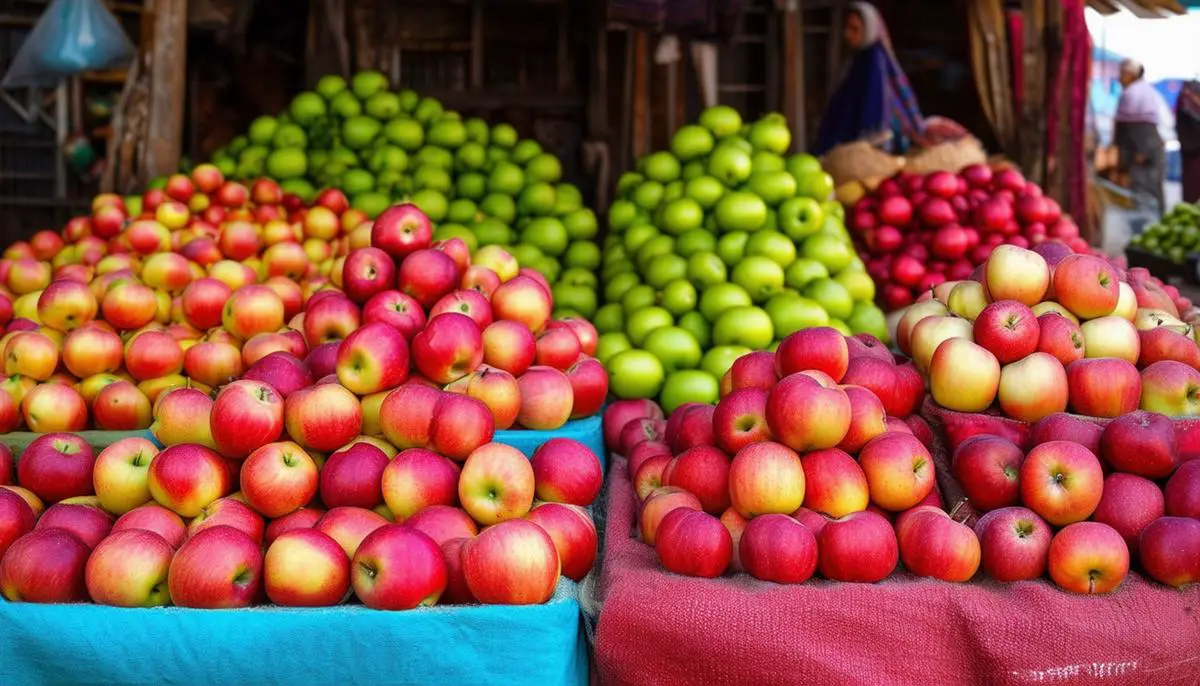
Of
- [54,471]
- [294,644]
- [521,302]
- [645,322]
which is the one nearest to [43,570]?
[54,471]

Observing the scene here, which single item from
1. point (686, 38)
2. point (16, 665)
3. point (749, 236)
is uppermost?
point (686, 38)

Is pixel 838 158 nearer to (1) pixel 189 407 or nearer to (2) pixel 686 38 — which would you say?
(2) pixel 686 38

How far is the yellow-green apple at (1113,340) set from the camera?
2492mm

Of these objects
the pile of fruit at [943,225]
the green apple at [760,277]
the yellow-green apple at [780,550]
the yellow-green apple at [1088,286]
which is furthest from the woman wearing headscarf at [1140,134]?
the yellow-green apple at [780,550]

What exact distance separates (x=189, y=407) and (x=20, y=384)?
0.81 metres

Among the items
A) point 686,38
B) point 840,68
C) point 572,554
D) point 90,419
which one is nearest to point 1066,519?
point 572,554

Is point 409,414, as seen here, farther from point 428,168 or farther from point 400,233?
point 428,168

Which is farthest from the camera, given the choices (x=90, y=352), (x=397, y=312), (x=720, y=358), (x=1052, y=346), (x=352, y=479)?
(x=720, y=358)

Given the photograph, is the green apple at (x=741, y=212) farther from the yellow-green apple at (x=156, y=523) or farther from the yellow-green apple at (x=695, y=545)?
the yellow-green apple at (x=156, y=523)

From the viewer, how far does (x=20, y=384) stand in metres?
2.81

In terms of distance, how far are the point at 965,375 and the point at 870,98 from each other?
4.06 m

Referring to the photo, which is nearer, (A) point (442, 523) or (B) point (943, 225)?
(A) point (442, 523)

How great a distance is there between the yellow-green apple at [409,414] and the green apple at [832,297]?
1.85m

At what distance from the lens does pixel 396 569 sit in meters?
1.88
